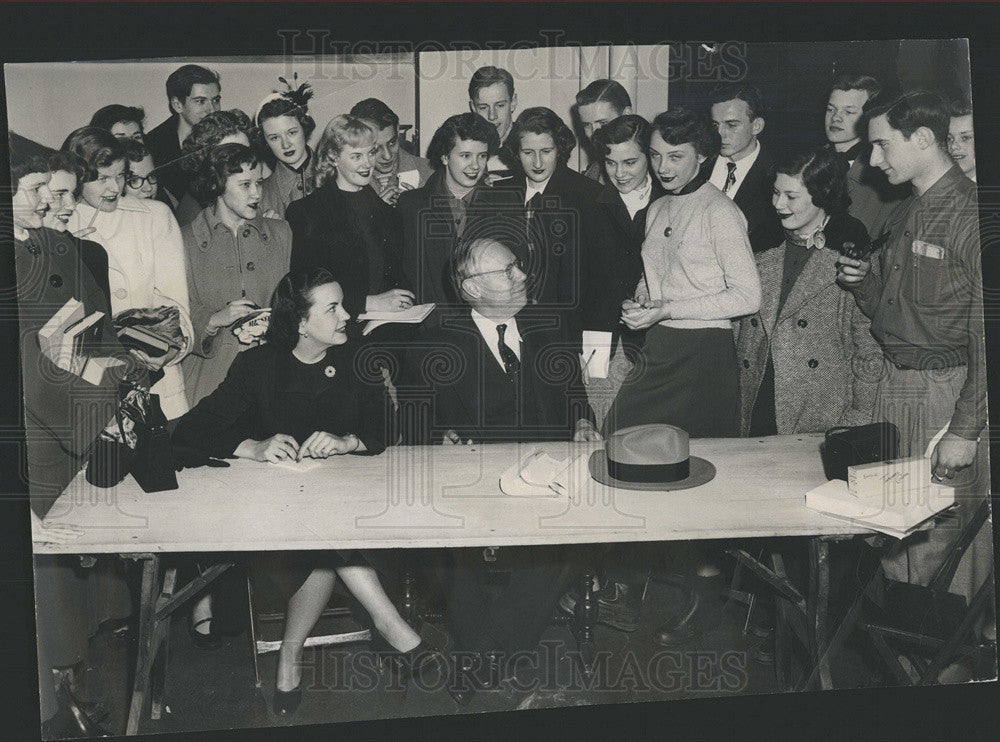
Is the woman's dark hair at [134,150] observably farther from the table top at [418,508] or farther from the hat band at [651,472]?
the hat band at [651,472]

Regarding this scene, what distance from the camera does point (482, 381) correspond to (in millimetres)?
4066

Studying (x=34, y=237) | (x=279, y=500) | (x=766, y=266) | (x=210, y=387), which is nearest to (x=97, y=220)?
(x=34, y=237)

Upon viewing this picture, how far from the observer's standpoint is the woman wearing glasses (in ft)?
12.7

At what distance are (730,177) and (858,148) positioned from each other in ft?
1.52

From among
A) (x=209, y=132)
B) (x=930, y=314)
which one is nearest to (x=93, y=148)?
(x=209, y=132)

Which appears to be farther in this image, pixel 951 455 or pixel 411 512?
pixel 951 455

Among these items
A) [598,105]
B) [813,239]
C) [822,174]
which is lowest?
[813,239]

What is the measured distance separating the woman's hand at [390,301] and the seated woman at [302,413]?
3.9 inches

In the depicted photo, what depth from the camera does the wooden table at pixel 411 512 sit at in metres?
3.83

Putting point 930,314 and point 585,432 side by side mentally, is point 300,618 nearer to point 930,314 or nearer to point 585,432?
point 585,432

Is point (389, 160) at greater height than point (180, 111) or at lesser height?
lesser

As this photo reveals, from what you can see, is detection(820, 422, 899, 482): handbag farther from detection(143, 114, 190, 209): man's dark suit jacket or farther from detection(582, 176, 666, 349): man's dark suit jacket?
detection(143, 114, 190, 209): man's dark suit jacket

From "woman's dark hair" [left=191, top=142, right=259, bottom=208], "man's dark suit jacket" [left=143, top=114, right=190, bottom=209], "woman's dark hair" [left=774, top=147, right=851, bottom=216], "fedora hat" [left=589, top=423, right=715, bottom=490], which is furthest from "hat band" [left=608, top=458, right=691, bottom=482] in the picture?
"man's dark suit jacket" [left=143, top=114, right=190, bottom=209]

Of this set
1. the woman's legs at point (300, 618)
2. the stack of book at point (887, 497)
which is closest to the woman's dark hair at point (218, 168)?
the woman's legs at point (300, 618)
